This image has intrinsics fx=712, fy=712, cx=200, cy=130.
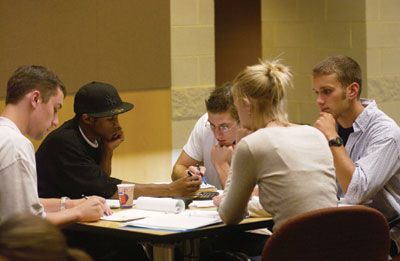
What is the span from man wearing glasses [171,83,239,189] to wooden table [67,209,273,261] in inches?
26.6

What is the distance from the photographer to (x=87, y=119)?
3283 mm

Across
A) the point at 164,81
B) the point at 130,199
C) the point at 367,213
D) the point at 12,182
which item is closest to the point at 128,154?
the point at 164,81

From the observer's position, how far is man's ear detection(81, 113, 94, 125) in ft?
10.8

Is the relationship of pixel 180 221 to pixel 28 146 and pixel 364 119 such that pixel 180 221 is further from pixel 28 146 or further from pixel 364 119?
pixel 364 119

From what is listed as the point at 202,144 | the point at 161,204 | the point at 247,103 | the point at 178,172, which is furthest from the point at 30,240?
the point at 202,144

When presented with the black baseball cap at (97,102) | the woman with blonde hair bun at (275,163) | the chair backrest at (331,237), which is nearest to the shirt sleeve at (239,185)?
the woman with blonde hair bun at (275,163)

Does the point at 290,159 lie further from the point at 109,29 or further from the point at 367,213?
the point at 109,29

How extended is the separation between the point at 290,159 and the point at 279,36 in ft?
11.1

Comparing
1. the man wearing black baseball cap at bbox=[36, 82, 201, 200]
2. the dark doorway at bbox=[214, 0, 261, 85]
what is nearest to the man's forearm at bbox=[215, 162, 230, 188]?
the man wearing black baseball cap at bbox=[36, 82, 201, 200]

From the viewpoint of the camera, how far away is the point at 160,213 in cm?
289

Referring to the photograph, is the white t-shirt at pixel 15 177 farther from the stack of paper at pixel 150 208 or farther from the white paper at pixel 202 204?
the white paper at pixel 202 204

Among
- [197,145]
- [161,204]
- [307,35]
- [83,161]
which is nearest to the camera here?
[161,204]

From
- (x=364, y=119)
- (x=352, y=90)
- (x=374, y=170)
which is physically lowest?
(x=374, y=170)

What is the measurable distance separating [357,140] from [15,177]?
1607 millimetres
